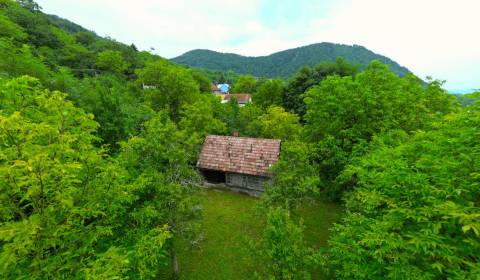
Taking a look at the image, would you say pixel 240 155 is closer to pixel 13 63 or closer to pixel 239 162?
pixel 239 162

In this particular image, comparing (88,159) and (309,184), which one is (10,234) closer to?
(88,159)

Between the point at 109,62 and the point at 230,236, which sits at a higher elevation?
the point at 109,62

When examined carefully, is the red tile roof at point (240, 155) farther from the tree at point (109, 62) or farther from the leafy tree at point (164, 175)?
the tree at point (109, 62)

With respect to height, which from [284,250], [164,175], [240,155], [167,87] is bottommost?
[240,155]

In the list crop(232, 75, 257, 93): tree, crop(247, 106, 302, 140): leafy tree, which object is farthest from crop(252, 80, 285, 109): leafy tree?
crop(232, 75, 257, 93): tree

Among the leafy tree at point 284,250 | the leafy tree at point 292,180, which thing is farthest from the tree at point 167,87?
the leafy tree at point 284,250

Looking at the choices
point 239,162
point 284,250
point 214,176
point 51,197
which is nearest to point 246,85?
point 214,176

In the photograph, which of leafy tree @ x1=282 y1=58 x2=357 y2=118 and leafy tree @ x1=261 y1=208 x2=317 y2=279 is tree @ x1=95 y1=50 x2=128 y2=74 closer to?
leafy tree @ x1=282 y1=58 x2=357 y2=118
